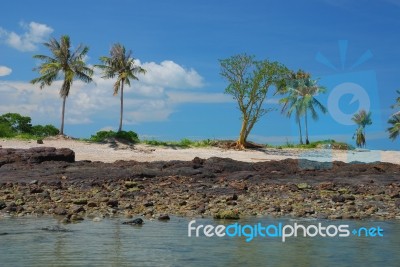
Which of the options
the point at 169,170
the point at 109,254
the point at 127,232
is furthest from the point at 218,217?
the point at 169,170

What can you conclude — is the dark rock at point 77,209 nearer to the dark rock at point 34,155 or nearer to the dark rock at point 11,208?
the dark rock at point 11,208

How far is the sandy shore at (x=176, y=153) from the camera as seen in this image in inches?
1423

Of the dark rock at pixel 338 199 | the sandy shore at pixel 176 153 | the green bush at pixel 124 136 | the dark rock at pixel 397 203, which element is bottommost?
the dark rock at pixel 397 203

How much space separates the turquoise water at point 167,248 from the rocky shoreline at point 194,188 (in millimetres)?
1987

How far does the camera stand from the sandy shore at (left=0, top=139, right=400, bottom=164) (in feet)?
119

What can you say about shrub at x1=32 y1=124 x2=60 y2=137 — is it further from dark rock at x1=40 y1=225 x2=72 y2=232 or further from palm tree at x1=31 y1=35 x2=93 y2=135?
dark rock at x1=40 y1=225 x2=72 y2=232

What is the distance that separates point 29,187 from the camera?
20.0 m

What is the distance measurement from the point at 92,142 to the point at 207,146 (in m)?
9.15

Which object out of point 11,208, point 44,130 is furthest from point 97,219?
point 44,130

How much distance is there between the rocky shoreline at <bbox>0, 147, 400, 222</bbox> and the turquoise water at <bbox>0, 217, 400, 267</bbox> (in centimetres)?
199

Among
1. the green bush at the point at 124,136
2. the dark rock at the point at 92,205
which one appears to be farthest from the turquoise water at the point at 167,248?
the green bush at the point at 124,136

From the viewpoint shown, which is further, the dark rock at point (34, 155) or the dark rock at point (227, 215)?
the dark rock at point (34, 155)

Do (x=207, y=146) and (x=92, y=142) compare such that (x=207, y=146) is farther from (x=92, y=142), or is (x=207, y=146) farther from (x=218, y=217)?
(x=218, y=217)

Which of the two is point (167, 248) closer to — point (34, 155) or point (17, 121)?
point (34, 155)
